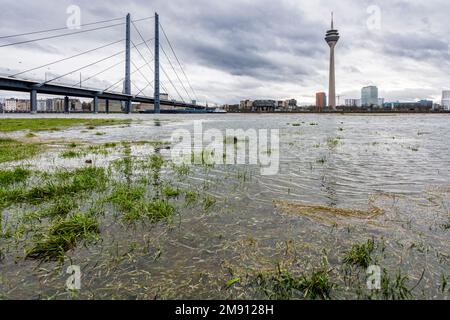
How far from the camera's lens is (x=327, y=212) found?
7.05 m

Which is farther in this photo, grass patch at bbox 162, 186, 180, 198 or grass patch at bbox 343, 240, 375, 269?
grass patch at bbox 162, 186, 180, 198

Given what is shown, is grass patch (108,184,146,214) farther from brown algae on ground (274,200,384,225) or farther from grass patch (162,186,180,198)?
brown algae on ground (274,200,384,225)

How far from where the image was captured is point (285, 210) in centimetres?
720

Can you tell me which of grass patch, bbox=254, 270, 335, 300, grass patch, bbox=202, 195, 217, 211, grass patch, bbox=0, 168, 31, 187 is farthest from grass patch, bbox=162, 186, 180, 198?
grass patch, bbox=0, 168, 31, 187

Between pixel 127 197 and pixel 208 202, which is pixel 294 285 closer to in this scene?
pixel 208 202

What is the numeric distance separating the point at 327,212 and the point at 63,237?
5.95m

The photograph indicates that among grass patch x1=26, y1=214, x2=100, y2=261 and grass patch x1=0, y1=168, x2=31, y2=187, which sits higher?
grass patch x1=0, y1=168, x2=31, y2=187

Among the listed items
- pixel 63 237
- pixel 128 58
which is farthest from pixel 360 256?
pixel 128 58

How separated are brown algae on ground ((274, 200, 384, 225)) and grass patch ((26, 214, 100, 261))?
4.57m

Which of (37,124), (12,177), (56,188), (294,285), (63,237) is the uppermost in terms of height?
(37,124)

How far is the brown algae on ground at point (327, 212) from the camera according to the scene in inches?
263

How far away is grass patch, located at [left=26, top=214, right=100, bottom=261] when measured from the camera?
16.3ft
